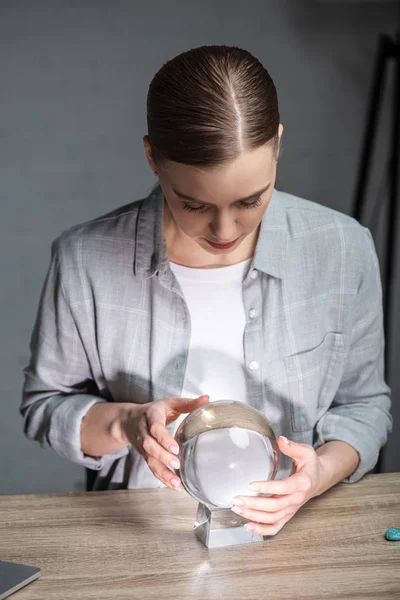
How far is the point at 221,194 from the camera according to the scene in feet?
4.50

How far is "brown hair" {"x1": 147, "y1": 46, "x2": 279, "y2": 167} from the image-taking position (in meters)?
1.36

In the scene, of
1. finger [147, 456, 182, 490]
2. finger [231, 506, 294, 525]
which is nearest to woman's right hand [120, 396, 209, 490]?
finger [147, 456, 182, 490]

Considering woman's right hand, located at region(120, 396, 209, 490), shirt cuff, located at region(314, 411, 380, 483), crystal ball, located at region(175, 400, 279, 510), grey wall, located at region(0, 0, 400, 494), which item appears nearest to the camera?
crystal ball, located at region(175, 400, 279, 510)

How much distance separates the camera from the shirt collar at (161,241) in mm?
1758

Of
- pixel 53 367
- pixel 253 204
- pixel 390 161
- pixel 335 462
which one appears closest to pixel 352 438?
pixel 335 462

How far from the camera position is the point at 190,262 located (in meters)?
1.79

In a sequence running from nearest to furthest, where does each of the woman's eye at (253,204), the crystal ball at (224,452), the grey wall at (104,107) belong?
the crystal ball at (224,452) → the woman's eye at (253,204) → the grey wall at (104,107)

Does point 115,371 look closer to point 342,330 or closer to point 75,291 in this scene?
point 75,291

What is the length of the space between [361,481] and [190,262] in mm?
586

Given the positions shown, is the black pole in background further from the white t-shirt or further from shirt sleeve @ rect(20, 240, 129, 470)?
shirt sleeve @ rect(20, 240, 129, 470)

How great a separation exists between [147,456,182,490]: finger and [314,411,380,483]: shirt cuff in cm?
43

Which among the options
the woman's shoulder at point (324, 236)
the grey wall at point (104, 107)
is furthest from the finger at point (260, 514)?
the grey wall at point (104, 107)

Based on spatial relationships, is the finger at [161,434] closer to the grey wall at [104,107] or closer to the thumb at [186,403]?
the thumb at [186,403]

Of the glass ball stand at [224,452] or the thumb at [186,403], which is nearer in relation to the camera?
the glass ball stand at [224,452]
